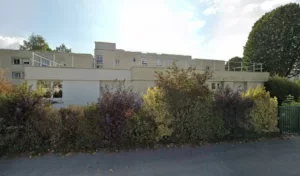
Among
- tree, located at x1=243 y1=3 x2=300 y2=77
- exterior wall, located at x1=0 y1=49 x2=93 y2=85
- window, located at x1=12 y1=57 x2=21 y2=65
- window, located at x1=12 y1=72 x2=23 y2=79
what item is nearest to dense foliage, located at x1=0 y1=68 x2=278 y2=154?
tree, located at x1=243 y1=3 x2=300 y2=77

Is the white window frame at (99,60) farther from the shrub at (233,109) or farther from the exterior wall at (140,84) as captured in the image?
the shrub at (233,109)

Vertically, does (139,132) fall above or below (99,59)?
below

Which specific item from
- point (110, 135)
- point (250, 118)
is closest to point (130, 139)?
point (110, 135)

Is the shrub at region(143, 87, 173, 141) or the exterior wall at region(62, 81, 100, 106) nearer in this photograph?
the shrub at region(143, 87, 173, 141)

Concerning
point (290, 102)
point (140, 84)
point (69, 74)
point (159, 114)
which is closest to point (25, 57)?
point (69, 74)

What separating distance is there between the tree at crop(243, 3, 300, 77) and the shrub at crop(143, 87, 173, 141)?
20.1 metres

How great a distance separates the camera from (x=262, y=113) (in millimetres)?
5766

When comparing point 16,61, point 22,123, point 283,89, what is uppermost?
point 16,61

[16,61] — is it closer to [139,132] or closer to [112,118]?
[112,118]

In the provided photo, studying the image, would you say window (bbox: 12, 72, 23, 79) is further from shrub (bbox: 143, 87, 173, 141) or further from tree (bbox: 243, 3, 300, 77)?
tree (bbox: 243, 3, 300, 77)

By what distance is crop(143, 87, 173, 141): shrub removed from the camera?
5.01m

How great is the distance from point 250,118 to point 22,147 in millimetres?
6904

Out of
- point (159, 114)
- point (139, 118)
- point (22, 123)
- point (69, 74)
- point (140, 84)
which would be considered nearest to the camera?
point (22, 123)

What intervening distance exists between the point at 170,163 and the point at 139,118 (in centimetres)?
148
